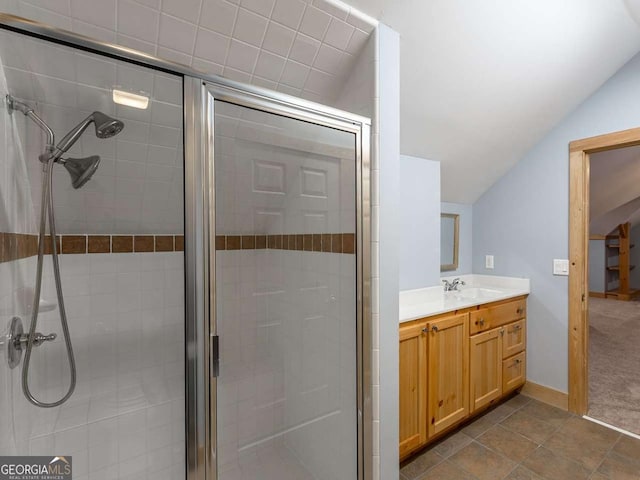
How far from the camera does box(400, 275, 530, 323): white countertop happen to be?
191cm

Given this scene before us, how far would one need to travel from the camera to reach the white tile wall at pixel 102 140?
3.07 feet

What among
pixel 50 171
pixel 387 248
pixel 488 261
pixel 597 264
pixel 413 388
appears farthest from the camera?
pixel 597 264

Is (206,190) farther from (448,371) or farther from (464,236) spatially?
(464,236)

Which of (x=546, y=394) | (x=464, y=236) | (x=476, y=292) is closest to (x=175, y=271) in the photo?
(x=476, y=292)

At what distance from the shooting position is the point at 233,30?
1.19m

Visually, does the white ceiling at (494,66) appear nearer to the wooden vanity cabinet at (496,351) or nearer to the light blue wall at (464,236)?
the light blue wall at (464,236)

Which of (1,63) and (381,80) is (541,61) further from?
(1,63)

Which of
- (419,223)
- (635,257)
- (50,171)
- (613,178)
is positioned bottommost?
(635,257)

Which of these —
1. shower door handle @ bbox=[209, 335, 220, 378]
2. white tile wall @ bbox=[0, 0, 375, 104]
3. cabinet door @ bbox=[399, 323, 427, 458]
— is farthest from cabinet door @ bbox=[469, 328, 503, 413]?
white tile wall @ bbox=[0, 0, 375, 104]

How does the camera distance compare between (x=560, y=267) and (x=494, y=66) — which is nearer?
(x=494, y=66)

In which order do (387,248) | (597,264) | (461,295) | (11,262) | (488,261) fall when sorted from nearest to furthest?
(11,262) → (387,248) → (461,295) → (488,261) → (597,264)

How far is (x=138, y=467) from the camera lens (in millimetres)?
1495

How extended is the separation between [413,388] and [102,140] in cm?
190

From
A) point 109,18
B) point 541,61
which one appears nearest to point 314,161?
point 109,18
